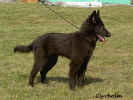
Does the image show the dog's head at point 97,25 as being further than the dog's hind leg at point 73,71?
No

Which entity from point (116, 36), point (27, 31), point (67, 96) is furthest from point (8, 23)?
point (67, 96)

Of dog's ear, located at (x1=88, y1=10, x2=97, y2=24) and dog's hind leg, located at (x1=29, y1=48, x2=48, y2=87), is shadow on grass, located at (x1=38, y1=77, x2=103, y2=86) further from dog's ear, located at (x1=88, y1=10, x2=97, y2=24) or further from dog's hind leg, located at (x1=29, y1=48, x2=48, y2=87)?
dog's ear, located at (x1=88, y1=10, x2=97, y2=24)

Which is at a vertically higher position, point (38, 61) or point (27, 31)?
point (38, 61)

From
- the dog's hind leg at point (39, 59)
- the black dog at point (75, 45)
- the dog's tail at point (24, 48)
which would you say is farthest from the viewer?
the dog's tail at point (24, 48)

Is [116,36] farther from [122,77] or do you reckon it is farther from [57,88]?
[57,88]

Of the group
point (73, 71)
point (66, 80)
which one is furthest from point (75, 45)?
point (66, 80)

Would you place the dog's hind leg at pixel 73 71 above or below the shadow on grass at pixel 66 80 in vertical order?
above

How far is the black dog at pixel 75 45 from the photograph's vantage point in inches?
246

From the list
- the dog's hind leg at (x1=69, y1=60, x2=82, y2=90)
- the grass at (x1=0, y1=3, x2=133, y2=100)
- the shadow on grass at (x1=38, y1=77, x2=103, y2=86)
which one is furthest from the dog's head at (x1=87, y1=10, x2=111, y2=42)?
the shadow on grass at (x1=38, y1=77, x2=103, y2=86)

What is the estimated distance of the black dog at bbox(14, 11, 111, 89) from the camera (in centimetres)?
625

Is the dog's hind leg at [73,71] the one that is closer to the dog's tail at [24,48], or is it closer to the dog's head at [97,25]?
the dog's head at [97,25]

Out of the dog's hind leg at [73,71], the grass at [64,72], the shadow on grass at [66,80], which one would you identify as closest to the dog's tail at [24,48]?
the grass at [64,72]

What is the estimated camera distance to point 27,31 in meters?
16.9

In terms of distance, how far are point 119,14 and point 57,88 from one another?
718 inches
